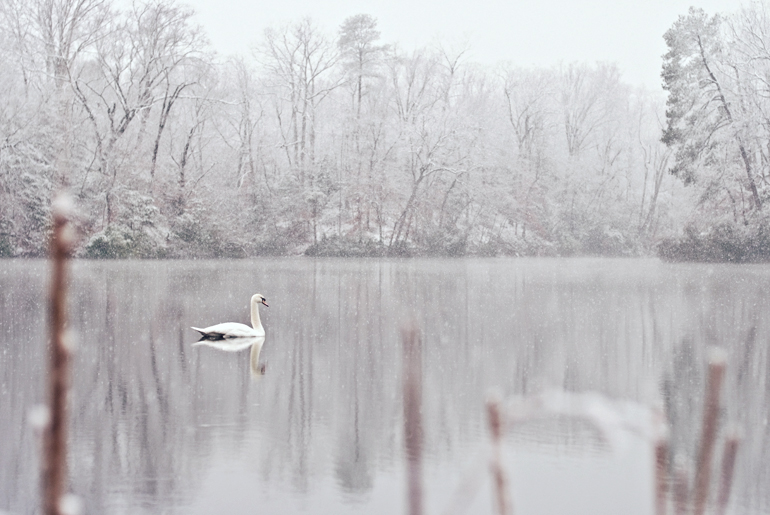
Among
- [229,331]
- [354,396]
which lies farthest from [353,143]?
[354,396]

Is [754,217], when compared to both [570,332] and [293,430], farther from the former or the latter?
[293,430]

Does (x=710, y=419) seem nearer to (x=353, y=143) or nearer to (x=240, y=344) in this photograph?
(x=240, y=344)

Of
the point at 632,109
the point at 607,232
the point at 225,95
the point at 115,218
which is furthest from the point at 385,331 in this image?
the point at 632,109

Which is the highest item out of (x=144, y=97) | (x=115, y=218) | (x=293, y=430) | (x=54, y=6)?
(x=54, y=6)

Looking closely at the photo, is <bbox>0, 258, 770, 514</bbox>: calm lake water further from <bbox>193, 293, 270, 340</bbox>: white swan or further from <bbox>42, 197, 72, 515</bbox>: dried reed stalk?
<bbox>42, 197, 72, 515</bbox>: dried reed stalk

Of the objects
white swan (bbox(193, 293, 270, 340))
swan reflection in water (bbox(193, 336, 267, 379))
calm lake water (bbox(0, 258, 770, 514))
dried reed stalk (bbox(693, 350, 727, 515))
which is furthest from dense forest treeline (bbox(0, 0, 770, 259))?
dried reed stalk (bbox(693, 350, 727, 515))

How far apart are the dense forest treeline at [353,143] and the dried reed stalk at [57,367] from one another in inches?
1208

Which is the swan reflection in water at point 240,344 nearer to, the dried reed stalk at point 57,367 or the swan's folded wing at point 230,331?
the swan's folded wing at point 230,331

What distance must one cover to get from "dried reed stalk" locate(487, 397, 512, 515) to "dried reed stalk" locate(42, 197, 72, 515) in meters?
0.38

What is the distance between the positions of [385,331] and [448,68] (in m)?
37.6

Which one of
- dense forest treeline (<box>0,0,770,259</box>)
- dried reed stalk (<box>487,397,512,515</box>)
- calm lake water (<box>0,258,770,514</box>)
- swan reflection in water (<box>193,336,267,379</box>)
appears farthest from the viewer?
dense forest treeline (<box>0,0,770,259</box>)

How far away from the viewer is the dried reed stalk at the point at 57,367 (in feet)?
2.35

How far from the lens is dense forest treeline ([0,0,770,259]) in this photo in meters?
34.9

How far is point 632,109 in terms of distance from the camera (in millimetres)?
66062
